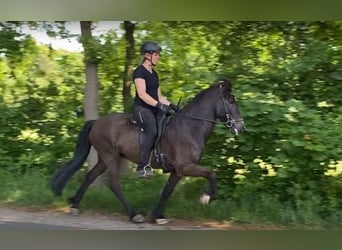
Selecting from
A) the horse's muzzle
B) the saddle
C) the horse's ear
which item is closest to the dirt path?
the saddle

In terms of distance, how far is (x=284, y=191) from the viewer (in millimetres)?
7289

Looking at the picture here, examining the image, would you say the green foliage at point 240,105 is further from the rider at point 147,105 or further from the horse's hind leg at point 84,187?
the rider at point 147,105

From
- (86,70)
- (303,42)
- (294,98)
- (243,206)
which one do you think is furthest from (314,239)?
(86,70)

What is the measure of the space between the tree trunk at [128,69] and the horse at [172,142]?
4.37 ft

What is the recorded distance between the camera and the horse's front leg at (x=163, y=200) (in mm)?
6637

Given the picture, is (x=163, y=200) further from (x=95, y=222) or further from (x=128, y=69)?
(x=128, y=69)

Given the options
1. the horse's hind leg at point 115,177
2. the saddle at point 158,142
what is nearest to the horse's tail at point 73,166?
the horse's hind leg at point 115,177

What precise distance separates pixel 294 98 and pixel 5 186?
418 cm

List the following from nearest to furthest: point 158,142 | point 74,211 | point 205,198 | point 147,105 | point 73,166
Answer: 1. point 205,198
2. point 147,105
3. point 158,142
4. point 74,211
5. point 73,166

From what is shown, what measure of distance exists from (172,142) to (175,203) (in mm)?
958

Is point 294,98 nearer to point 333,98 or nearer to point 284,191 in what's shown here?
point 333,98

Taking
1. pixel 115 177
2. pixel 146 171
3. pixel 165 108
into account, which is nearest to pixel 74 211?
pixel 115 177

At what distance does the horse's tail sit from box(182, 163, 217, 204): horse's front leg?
4.46 feet

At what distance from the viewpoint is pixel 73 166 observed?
6.90 meters
